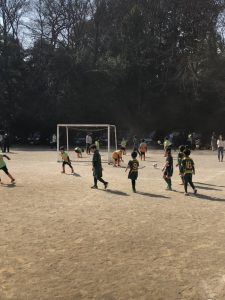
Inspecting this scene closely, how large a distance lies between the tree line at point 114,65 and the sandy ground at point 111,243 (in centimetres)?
3351

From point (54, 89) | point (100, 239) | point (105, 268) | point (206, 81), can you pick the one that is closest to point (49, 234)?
point (100, 239)

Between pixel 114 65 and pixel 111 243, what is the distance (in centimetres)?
4036

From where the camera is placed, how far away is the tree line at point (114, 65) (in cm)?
4934

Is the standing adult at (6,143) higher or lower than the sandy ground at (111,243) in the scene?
higher

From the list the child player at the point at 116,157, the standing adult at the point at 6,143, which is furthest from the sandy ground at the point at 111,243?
the standing adult at the point at 6,143

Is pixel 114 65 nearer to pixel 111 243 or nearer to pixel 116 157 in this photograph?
pixel 116 157

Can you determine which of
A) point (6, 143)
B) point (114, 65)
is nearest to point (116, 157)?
point (6, 143)

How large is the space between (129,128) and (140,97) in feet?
11.7

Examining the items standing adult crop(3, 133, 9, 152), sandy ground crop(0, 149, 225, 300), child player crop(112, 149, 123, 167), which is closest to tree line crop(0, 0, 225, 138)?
standing adult crop(3, 133, 9, 152)

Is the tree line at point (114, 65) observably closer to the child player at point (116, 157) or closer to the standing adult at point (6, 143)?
the standing adult at point (6, 143)

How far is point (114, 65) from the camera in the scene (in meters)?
48.7

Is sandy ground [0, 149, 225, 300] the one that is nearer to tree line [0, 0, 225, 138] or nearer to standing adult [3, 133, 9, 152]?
standing adult [3, 133, 9, 152]

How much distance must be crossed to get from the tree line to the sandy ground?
33.5 metres

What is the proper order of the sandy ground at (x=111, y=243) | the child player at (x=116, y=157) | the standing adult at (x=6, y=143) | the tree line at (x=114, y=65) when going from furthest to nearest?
the tree line at (x=114, y=65) < the standing adult at (x=6, y=143) < the child player at (x=116, y=157) < the sandy ground at (x=111, y=243)
